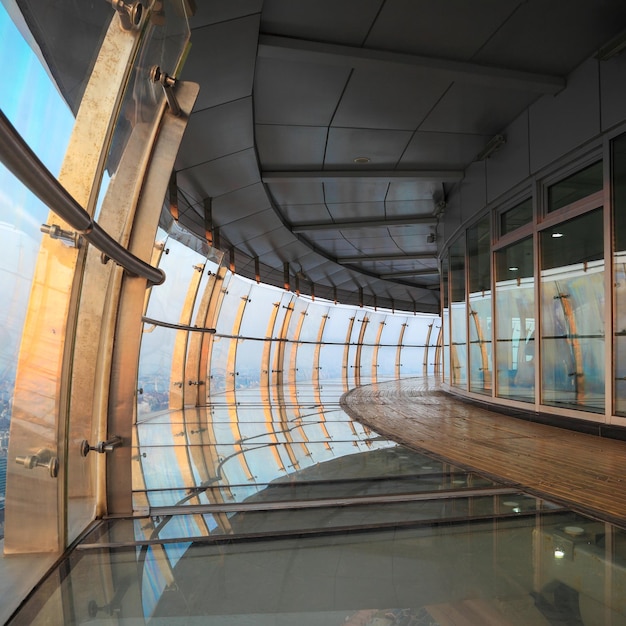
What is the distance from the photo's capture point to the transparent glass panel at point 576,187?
650 centimetres

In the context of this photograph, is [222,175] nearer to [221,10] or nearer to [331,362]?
[221,10]

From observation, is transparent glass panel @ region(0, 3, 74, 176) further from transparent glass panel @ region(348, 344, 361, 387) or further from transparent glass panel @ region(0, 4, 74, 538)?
transparent glass panel @ region(348, 344, 361, 387)

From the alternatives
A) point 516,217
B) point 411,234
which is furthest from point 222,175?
point 411,234

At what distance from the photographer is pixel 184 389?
10.7 m

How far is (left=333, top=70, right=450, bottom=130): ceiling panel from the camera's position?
6.35 m

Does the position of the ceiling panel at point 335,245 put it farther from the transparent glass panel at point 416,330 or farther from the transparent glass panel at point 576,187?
the transparent glass panel at point 416,330

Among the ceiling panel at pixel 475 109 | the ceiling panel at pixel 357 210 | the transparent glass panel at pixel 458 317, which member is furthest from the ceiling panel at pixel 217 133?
the transparent glass panel at pixel 458 317

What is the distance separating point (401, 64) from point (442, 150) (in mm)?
2962

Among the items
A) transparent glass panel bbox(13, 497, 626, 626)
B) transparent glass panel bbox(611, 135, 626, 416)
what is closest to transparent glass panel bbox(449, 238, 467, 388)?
transparent glass panel bbox(611, 135, 626, 416)

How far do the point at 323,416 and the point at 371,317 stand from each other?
1649 cm

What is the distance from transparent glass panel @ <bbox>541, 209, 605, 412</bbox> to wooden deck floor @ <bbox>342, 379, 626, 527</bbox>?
51 cm

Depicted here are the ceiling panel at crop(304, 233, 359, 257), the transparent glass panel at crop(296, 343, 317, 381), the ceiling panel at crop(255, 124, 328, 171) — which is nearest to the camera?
the ceiling panel at crop(255, 124, 328, 171)

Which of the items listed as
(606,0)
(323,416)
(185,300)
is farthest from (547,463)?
(185,300)

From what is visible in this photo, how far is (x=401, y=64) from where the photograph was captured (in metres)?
5.85
